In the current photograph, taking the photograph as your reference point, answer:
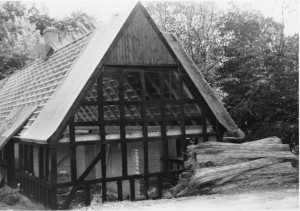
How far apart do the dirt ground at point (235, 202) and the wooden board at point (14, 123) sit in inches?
195

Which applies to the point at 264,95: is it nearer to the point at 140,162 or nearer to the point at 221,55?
the point at 221,55

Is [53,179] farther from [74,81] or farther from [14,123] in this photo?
Answer: [14,123]

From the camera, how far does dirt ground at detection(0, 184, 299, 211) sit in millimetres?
9674

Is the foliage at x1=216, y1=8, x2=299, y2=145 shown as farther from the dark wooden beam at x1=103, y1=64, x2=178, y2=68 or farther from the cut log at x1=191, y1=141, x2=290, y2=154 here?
the dark wooden beam at x1=103, y1=64, x2=178, y2=68

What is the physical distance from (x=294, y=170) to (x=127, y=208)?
6.08m

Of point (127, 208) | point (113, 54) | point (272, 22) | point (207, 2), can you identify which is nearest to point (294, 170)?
point (127, 208)

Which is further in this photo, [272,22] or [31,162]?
[272,22]

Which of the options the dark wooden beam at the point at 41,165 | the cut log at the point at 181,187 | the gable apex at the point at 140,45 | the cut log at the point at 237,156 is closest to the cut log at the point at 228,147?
the cut log at the point at 237,156

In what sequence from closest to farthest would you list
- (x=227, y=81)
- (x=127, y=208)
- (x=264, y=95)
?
(x=127, y=208)
(x=264, y=95)
(x=227, y=81)

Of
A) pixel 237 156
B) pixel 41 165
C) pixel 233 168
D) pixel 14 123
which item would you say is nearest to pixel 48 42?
pixel 14 123

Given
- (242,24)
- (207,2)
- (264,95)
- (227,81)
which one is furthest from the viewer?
(207,2)

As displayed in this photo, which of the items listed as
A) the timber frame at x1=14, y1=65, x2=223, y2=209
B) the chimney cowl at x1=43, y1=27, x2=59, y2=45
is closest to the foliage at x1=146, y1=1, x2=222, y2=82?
the chimney cowl at x1=43, y1=27, x2=59, y2=45

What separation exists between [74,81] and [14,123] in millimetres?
4365

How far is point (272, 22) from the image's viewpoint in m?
29.9
